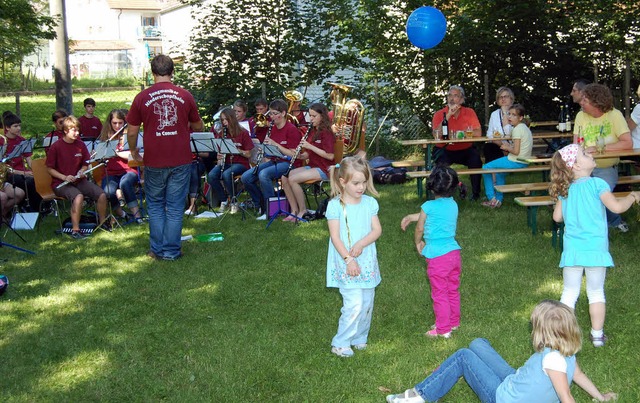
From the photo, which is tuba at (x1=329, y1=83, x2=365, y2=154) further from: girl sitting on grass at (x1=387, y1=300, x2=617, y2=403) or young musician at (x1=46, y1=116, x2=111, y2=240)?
girl sitting on grass at (x1=387, y1=300, x2=617, y2=403)

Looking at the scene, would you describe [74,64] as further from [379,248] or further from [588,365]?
[588,365]

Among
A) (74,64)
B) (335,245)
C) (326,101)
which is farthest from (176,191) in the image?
(74,64)

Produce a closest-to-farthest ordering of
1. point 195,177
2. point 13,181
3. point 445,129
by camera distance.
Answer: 1. point 13,181
2. point 445,129
3. point 195,177

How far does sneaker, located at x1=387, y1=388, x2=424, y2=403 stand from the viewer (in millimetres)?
4191

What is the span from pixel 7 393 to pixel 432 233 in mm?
2833

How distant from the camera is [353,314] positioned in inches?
192

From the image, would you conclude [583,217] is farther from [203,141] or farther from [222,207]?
[222,207]

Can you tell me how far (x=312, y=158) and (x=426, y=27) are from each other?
3.88m

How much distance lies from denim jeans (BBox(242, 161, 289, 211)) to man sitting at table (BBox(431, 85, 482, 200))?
2.21 m

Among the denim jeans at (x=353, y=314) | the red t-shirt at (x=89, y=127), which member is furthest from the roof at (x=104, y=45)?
the denim jeans at (x=353, y=314)

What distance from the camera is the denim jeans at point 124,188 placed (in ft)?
32.1

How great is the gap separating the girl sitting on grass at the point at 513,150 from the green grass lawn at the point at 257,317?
3.32 feet

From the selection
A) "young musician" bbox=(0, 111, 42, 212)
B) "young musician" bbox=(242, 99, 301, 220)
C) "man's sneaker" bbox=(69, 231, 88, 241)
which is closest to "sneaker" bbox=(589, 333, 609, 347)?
"young musician" bbox=(242, 99, 301, 220)

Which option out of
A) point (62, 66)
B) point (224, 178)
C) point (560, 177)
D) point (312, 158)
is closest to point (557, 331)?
point (560, 177)
